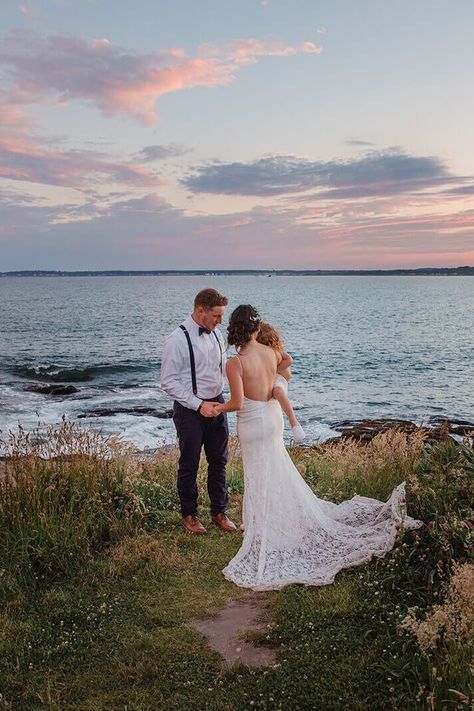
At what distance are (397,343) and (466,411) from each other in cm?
3193

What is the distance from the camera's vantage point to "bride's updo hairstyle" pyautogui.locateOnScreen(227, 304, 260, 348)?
274 inches

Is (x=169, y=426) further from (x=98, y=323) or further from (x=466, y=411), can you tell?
(x=98, y=323)

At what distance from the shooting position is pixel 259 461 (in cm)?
728

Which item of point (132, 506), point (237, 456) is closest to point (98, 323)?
point (237, 456)

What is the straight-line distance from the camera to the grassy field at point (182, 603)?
4.46 metres

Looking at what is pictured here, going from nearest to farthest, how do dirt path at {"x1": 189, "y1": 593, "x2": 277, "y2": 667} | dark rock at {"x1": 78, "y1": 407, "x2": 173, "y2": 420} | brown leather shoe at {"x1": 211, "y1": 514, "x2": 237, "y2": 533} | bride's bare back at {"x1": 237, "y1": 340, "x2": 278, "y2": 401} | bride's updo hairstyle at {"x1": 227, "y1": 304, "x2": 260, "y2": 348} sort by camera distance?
dirt path at {"x1": 189, "y1": 593, "x2": 277, "y2": 667} < bride's updo hairstyle at {"x1": 227, "y1": 304, "x2": 260, "y2": 348} < bride's bare back at {"x1": 237, "y1": 340, "x2": 278, "y2": 401} < brown leather shoe at {"x1": 211, "y1": 514, "x2": 237, "y2": 533} < dark rock at {"x1": 78, "y1": 407, "x2": 173, "y2": 420}

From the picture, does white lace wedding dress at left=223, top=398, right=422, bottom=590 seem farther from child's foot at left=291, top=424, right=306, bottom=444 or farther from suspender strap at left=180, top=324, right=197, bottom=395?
suspender strap at left=180, top=324, right=197, bottom=395

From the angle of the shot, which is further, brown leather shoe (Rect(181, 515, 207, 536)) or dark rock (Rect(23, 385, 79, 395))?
dark rock (Rect(23, 385, 79, 395))

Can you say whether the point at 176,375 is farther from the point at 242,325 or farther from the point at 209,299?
the point at 242,325

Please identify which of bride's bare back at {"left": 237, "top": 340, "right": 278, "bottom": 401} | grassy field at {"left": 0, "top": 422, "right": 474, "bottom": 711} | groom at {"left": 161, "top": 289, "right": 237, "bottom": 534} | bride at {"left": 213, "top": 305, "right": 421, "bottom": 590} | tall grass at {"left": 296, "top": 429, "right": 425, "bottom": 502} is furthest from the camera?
tall grass at {"left": 296, "top": 429, "right": 425, "bottom": 502}

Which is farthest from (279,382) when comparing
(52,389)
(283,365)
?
(52,389)

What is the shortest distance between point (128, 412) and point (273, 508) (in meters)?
18.9

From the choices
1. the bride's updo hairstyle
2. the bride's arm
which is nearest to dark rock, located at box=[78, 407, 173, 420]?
the bride's arm

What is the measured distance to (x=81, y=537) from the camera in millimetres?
6992
